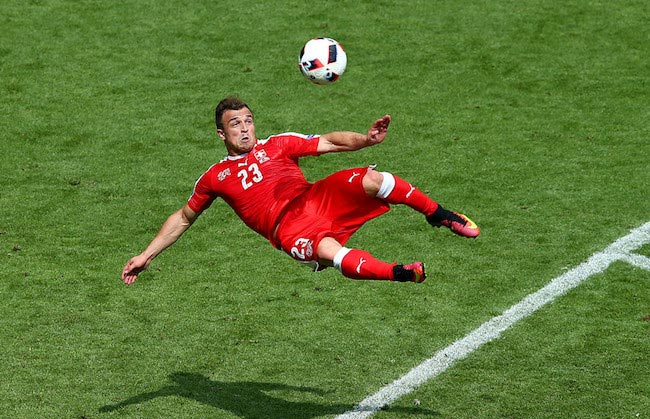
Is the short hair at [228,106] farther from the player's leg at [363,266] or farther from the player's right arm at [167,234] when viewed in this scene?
the player's leg at [363,266]

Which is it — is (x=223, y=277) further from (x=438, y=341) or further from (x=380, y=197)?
(x=380, y=197)

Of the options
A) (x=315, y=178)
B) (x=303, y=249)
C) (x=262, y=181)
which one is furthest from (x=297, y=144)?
(x=315, y=178)

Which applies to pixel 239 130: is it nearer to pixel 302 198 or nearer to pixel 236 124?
pixel 236 124

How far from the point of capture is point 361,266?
961 centimetres

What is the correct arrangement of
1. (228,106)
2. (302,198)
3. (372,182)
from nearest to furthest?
1. (372,182)
2. (302,198)
3. (228,106)

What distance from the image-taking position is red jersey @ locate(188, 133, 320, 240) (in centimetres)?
1071

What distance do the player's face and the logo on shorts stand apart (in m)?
1.24

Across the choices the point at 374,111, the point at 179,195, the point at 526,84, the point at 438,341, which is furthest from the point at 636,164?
the point at 179,195

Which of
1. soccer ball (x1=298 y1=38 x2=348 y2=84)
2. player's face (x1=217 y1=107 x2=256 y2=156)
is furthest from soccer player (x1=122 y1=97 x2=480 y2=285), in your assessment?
soccer ball (x1=298 y1=38 x2=348 y2=84)

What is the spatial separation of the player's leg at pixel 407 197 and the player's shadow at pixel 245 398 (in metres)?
1.82

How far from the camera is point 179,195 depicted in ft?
50.4

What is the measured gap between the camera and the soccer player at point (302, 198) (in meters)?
10.1

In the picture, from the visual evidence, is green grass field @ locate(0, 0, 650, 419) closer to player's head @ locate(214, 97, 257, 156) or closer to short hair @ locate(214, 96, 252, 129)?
player's head @ locate(214, 97, 257, 156)

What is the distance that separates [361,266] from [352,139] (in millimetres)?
1317
